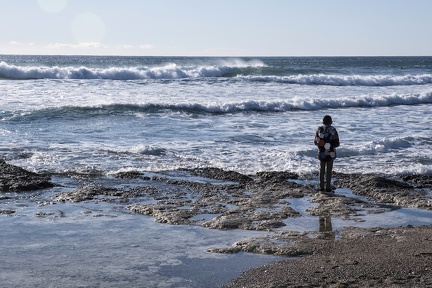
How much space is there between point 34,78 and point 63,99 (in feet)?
48.7

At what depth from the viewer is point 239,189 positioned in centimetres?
1147

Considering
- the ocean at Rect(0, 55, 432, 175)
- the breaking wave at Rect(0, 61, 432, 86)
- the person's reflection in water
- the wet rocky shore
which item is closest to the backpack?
the wet rocky shore

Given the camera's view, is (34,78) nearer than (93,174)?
No

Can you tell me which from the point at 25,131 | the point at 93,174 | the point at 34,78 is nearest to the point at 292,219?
the point at 93,174

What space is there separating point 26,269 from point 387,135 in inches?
557

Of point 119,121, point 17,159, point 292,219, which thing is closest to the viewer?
point 292,219

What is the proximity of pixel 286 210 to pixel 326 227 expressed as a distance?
1.05 m

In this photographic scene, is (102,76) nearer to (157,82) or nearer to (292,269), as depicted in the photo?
(157,82)

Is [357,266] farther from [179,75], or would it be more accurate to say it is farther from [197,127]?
[179,75]

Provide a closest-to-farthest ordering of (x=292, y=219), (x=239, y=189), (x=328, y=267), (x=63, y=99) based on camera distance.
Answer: (x=328, y=267) → (x=292, y=219) → (x=239, y=189) → (x=63, y=99)

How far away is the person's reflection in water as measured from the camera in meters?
8.31

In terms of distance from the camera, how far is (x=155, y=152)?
15469mm

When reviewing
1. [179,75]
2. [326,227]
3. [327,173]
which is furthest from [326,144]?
[179,75]

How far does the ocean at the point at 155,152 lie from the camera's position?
7.11m
